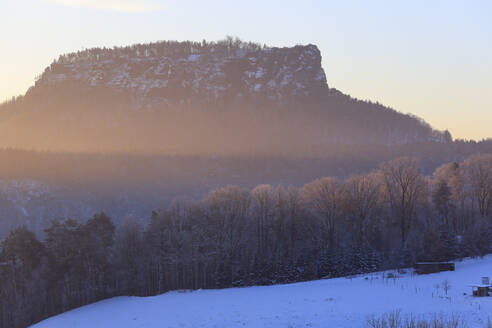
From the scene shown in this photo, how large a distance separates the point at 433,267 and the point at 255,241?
2596 centimetres

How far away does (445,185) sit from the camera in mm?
89438

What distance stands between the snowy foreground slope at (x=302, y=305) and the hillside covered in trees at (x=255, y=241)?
5.93 m

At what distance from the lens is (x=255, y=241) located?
83.2m

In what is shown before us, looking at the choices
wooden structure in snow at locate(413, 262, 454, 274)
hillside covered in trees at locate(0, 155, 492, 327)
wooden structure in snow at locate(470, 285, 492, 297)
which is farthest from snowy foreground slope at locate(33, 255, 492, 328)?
hillside covered in trees at locate(0, 155, 492, 327)

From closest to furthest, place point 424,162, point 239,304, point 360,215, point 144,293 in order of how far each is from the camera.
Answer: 1. point 239,304
2. point 144,293
3. point 360,215
4. point 424,162

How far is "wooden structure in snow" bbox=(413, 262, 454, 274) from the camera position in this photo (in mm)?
64375

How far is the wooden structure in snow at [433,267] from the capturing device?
211 feet

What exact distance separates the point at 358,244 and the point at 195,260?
73.6 feet

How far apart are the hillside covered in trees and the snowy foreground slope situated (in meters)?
5.93

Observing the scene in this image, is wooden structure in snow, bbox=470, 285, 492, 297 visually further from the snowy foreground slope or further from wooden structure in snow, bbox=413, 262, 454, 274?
wooden structure in snow, bbox=413, 262, 454, 274

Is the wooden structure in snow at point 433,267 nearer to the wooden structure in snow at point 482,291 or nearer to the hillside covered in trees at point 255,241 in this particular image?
the hillside covered in trees at point 255,241

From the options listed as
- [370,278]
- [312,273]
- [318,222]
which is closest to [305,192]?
[318,222]

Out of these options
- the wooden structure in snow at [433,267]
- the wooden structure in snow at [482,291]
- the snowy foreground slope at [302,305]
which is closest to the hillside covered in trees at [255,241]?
the wooden structure in snow at [433,267]

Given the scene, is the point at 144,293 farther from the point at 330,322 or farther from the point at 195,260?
the point at 330,322
